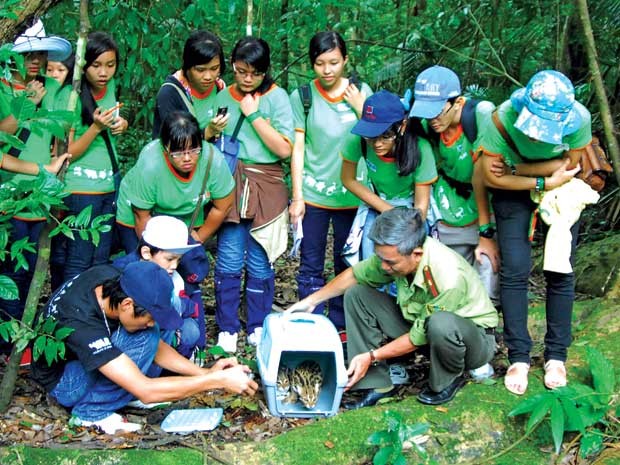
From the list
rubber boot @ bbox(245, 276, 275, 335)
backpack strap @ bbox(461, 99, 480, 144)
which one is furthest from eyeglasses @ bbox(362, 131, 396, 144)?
rubber boot @ bbox(245, 276, 275, 335)

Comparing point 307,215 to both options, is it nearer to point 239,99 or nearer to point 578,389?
point 239,99

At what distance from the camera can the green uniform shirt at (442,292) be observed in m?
3.87

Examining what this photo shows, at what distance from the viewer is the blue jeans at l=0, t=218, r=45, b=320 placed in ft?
14.4

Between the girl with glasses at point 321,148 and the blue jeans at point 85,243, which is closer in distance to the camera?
the blue jeans at point 85,243

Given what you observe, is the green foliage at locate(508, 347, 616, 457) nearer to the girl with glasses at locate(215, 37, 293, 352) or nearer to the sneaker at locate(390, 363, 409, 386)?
the sneaker at locate(390, 363, 409, 386)

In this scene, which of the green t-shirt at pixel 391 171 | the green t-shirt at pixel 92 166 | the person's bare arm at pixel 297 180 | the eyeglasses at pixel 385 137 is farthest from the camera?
the person's bare arm at pixel 297 180

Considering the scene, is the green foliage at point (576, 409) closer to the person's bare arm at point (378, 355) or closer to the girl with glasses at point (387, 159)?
the person's bare arm at point (378, 355)

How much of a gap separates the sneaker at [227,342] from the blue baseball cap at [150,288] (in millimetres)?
1220

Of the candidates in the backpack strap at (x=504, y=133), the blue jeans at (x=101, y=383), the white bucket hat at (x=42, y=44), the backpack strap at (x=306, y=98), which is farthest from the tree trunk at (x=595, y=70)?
the white bucket hat at (x=42, y=44)

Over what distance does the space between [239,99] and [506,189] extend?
1.76m

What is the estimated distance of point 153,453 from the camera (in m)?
3.47

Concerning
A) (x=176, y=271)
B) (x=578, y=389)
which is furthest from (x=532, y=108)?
(x=176, y=271)

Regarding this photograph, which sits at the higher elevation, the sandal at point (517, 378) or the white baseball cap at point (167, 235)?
the white baseball cap at point (167, 235)

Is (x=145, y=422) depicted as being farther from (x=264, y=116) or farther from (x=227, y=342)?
(x=264, y=116)
